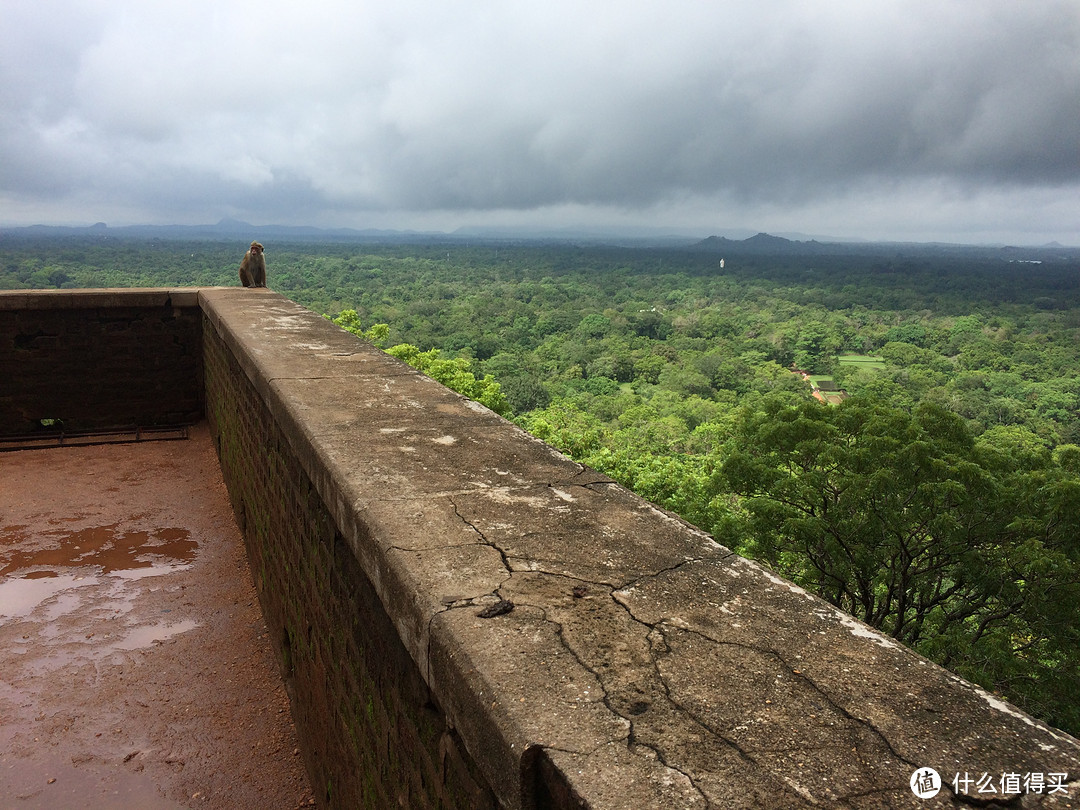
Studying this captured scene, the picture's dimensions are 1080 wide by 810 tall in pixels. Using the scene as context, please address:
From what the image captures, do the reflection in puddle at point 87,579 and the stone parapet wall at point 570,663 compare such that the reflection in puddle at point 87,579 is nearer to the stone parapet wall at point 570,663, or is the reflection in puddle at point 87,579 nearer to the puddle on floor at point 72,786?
the puddle on floor at point 72,786

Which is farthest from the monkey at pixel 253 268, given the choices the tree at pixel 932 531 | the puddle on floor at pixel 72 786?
the puddle on floor at pixel 72 786

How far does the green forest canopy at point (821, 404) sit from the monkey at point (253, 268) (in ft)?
21.1

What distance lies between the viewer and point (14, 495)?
5.66m

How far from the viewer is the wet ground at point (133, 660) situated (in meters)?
2.86

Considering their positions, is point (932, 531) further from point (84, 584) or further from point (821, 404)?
point (84, 584)

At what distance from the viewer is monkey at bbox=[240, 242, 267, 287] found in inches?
336

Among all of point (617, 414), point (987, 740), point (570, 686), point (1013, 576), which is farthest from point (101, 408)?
point (617, 414)

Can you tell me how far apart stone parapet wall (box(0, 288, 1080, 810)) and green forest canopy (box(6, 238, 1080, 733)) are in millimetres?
6421

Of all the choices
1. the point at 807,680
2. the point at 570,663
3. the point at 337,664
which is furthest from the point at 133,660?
the point at 807,680

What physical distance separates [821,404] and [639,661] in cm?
1040

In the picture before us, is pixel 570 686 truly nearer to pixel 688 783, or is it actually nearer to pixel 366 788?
pixel 688 783

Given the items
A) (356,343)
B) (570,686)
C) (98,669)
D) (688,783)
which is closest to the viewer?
(688,783)

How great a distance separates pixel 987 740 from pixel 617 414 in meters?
37.3

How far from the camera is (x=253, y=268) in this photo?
8617mm
